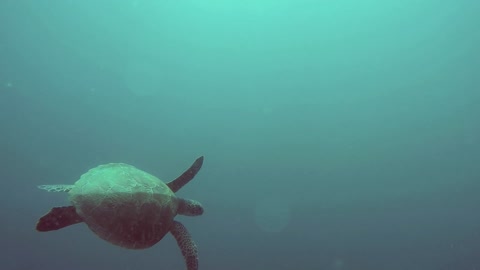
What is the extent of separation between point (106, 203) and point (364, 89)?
122 ft

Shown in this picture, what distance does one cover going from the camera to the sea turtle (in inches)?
198

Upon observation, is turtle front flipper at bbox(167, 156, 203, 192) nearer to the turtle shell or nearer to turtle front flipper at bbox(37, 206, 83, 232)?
the turtle shell

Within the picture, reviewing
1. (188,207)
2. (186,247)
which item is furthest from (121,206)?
(188,207)

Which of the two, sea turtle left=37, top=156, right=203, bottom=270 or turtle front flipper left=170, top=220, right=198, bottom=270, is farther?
turtle front flipper left=170, top=220, right=198, bottom=270

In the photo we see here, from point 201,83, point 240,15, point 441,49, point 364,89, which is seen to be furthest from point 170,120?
point 441,49

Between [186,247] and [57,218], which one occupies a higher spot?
[57,218]

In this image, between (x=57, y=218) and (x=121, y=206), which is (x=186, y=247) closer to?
(x=121, y=206)

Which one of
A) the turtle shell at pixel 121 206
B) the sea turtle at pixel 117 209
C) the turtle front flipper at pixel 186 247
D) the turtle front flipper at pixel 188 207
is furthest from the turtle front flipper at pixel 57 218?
the turtle front flipper at pixel 188 207

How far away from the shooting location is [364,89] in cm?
3831

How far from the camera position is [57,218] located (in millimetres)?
5055

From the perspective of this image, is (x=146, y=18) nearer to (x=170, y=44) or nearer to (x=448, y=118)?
(x=170, y=44)

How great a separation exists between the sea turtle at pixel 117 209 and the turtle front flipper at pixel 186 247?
2.33ft

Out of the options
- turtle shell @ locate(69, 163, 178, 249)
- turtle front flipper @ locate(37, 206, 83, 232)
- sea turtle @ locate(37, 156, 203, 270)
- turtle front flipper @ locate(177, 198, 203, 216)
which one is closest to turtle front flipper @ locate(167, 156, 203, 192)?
turtle front flipper @ locate(177, 198, 203, 216)

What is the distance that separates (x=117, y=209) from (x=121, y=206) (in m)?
0.07
